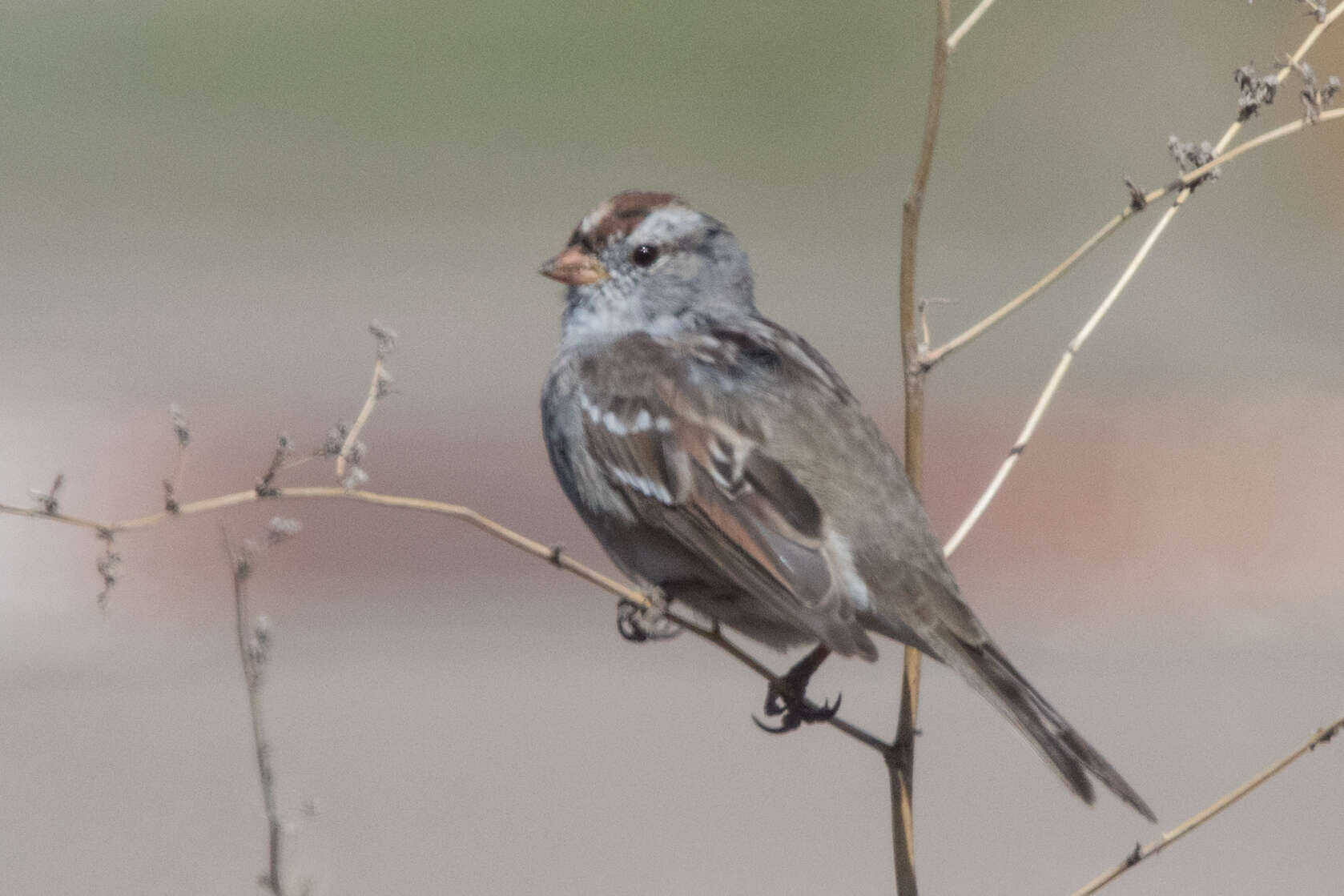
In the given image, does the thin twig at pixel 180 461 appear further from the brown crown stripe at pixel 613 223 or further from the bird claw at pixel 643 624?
the brown crown stripe at pixel 613 223

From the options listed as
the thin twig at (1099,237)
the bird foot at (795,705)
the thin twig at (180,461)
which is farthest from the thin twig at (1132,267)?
the thin twig at (180,461)

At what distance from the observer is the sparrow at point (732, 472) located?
368 cm

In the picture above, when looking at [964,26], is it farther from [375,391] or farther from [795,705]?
[795,705]

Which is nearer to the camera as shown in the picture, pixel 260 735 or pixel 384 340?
pixel 260 735

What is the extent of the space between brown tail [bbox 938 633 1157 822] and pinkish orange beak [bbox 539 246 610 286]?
1.38 metres

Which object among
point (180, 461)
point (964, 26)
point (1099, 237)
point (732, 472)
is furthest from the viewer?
point (732, 472)

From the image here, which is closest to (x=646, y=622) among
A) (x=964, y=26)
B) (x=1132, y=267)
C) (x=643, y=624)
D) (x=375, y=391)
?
(x=643, y=624)

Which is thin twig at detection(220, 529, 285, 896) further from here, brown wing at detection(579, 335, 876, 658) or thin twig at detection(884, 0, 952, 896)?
brown wing at detection(579, 335, 876, 658)

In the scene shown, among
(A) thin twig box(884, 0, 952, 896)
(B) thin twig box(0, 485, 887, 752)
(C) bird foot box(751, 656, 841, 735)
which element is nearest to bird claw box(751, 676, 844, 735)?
(C) bird foot box(751, 656, 841, 735)

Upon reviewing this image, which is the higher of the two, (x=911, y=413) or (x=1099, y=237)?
(x=1099, y=237)

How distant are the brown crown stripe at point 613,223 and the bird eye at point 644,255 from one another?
0.15 ft

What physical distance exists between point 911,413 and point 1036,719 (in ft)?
2.27

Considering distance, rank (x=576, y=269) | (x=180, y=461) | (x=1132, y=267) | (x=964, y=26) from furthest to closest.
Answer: (x=576, y=269), (x=1132, y=267), (x=964, y=26), (x=180, y=461)

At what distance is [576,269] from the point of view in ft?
14.7
